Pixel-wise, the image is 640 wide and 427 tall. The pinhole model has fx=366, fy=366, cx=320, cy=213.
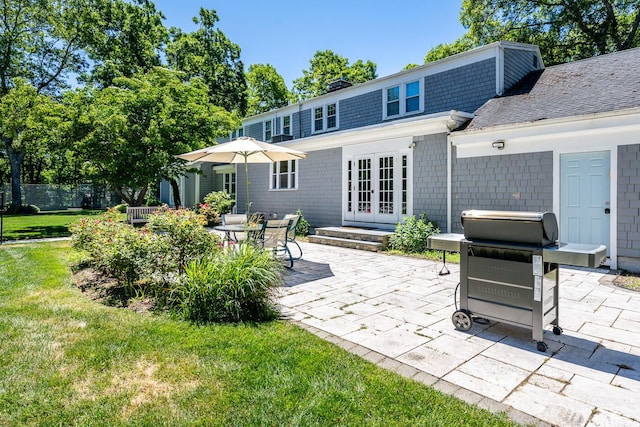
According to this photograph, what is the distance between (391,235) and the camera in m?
9.37

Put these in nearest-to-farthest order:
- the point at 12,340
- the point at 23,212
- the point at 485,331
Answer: the point at 12,340 → the point at 485,331 → the point at 23,212

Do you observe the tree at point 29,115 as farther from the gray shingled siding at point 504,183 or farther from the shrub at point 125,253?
the gray shingled siding at point 504,183

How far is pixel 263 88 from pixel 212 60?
444 cm

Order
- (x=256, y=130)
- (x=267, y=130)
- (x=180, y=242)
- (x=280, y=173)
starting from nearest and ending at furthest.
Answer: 1. (x=180, y=242)
2. (x=280, y=173)
3. (x=267, y=130)
4. (x=256, y=130)

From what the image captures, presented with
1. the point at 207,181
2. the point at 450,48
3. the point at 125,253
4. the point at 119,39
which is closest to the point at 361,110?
the point at 207,181

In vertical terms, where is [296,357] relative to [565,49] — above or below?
below

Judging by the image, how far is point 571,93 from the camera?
834cm

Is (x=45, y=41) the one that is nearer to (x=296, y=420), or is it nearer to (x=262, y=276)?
(x=262, y=276)

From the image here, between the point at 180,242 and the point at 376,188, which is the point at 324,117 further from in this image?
the point at 180,242

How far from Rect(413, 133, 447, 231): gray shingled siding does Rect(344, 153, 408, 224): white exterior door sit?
0.40 metres

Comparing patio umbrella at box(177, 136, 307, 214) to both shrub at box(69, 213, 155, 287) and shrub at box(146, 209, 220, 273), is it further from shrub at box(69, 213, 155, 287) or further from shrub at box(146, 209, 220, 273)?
shrub at box(69, 213, 155, 287)

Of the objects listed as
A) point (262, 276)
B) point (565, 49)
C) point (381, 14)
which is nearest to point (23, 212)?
point (381, 14)

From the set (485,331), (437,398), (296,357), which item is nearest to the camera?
(437,398)

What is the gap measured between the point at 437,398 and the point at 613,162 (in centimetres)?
654
